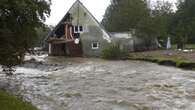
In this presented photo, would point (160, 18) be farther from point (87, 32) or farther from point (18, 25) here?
point (18, 25)

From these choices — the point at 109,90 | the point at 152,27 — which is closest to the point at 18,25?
the point at 109,90

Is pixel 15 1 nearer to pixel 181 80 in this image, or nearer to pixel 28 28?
pixel 28 28

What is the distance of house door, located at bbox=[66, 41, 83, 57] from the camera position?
2007 inches

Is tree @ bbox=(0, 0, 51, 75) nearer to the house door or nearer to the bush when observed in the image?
the bush

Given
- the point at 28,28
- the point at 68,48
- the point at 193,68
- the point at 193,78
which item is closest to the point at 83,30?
the point at 68,48

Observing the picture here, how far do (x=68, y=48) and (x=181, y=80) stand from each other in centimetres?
3010

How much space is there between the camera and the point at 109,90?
19.7m

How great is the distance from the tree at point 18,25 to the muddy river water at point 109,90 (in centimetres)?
211

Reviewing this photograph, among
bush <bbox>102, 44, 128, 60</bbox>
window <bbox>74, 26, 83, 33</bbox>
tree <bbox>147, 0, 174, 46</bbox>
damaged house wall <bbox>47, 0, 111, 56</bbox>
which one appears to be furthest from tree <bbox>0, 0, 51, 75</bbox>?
tree <bbox>147, 0, 174, 46</bbox>

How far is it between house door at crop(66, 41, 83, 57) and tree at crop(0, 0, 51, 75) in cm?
3253

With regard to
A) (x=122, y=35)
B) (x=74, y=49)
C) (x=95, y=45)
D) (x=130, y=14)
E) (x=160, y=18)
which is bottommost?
(x=74, y=49)

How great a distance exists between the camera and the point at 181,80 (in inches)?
911

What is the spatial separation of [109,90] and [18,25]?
589 centimetres

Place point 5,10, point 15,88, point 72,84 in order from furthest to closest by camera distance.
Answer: point 72,84
point 15,88
point 5,10
